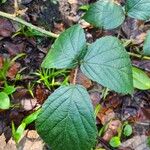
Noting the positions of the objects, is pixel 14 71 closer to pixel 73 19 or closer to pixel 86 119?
pixel 73 19

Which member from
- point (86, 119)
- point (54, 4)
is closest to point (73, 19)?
point (54, 4)

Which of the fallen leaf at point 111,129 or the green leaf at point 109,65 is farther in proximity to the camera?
the fallen leaf at point 111,129

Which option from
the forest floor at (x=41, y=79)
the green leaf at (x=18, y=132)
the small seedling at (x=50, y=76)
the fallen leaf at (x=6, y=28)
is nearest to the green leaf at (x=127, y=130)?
the forest floor at (x=41, y=79)

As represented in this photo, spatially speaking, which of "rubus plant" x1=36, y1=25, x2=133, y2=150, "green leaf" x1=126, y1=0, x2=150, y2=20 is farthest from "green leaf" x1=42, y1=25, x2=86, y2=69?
"green leaf" x1=126, y1=0, x2=150, y2=20

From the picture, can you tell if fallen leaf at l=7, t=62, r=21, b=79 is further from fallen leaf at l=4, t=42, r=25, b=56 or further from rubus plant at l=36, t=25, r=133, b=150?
rubus plant at l=36, t=25, r=133, b=150

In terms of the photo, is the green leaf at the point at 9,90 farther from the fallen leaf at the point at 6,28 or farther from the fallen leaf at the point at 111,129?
the fallen leaf at the point at 111,129

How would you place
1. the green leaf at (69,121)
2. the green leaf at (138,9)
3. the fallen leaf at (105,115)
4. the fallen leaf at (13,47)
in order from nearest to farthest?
the green leaf at (69,121)
the green leaf at (138,9)
the fallen leaf at (105,115)
the fallen leaf at (13,47)

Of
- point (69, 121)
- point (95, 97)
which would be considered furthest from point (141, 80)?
point (69, 121)
